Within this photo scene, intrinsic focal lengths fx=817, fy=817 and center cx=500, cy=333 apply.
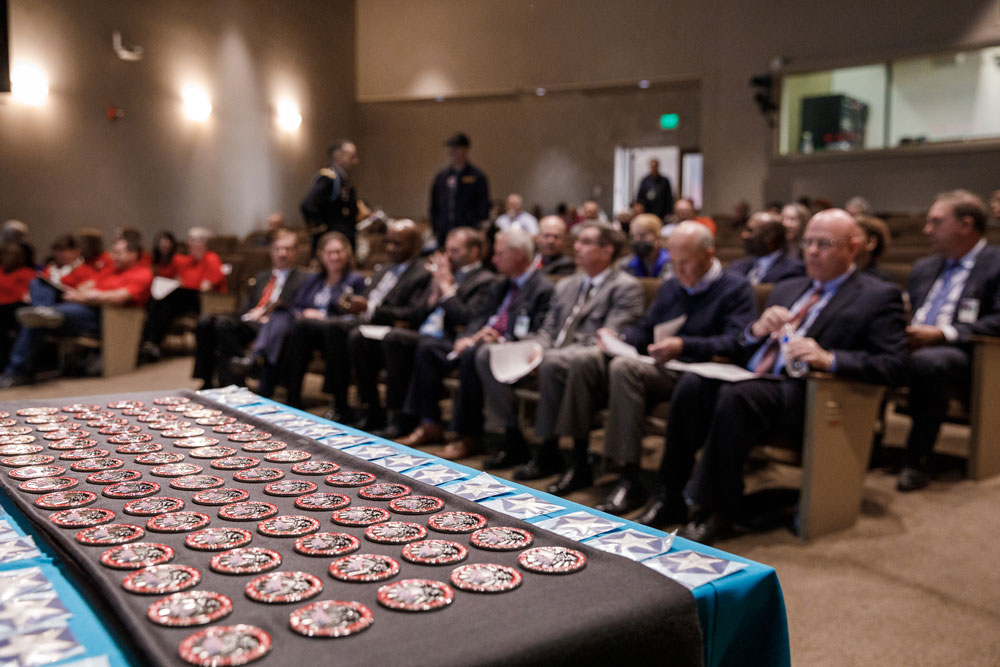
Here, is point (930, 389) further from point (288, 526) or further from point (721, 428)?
point (288, 526)

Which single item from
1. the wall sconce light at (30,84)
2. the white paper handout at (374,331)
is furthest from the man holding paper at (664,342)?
the wall sconce light at (30,84)

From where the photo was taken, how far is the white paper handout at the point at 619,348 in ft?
9.86

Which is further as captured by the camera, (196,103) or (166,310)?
(196,103)

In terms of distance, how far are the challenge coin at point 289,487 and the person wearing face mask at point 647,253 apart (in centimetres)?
387

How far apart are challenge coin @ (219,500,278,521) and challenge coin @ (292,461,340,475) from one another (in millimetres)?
155

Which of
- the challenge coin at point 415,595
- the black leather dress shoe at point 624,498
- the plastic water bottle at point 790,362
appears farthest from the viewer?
the black leather dress shoe at point 624,498

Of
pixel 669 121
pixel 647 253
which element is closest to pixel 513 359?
pixel 647 253

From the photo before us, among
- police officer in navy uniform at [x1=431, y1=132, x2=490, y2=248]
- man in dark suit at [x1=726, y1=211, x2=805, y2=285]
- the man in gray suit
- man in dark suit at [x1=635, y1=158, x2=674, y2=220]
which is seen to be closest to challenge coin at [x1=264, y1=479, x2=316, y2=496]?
the man in gray suit

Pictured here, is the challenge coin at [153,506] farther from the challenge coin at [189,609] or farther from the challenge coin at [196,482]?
the challenge coin at [189,609]

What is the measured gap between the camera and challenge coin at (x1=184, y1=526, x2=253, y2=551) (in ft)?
2.82

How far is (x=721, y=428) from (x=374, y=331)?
2.14 m

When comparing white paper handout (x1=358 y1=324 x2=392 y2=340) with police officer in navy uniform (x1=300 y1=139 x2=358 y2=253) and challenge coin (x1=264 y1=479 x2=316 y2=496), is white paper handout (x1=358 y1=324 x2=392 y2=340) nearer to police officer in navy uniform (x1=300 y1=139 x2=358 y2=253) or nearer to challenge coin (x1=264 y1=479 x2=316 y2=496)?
police officer in navy uniform (x1=300 y1=139 x2=358 y2=253)

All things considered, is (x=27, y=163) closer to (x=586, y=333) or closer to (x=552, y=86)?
(x=552, y=86)

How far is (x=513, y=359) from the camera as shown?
349cm
